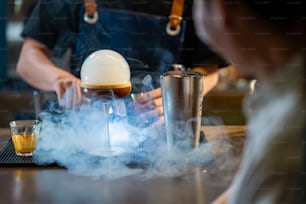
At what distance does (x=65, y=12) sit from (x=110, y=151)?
0.53 metres

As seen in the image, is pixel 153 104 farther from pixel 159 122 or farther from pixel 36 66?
pixel 36 66

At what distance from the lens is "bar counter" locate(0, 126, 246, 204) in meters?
0.53

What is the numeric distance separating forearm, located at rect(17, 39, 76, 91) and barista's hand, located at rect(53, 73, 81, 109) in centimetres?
9

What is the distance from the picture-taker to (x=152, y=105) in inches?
31.2

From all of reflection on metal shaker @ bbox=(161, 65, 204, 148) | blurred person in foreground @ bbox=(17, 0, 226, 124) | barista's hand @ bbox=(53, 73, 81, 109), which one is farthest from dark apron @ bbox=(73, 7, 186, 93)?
reflection on metal shaker @ bbox=(161, 65, 204, 148)

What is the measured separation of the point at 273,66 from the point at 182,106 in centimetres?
32

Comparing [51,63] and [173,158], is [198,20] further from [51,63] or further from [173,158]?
[51,63]

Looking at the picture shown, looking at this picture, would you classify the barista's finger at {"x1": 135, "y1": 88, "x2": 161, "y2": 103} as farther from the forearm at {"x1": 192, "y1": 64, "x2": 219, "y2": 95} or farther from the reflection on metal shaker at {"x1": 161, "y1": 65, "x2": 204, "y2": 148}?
the forearm at {"x1": 192, "y1": 64, "x2": 219, "y2": 95}

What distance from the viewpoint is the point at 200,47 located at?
1099 millimetres

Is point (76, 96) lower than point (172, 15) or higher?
lower

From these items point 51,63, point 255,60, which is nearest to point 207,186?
point 255,60

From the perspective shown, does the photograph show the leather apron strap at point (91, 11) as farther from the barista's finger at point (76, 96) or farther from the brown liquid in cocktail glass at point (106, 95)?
Answer: the brown liquid in cocktail glass at point (106, 95)

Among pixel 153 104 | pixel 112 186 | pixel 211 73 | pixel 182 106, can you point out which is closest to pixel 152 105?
pixel 153 104

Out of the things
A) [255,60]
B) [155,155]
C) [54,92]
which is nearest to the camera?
[255,60]
